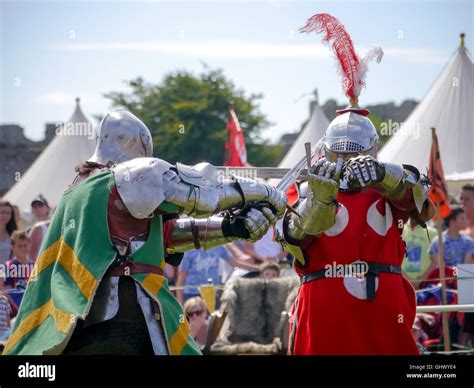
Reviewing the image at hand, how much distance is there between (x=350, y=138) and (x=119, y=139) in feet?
3.80

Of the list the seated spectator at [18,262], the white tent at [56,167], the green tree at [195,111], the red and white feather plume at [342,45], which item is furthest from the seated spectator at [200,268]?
the green tree at [195,111]

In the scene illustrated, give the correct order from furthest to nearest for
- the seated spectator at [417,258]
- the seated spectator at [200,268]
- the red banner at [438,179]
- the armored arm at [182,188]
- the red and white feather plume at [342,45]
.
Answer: the seated spectator at [200,268] < the seated spectator at [417,258] < the red banner at [438,179] < the red and white feather plume at [342,45] < the armored arm at [182,188]

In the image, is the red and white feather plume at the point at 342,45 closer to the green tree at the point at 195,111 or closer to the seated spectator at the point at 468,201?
the seated spectator at the point at 468,201

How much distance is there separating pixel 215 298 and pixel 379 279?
4161mm

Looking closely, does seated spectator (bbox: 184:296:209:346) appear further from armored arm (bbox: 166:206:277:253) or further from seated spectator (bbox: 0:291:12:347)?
armored arm (bbox: 166:206:277:253)

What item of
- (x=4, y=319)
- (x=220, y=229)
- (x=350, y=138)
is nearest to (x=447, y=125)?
(x=4, y=319)

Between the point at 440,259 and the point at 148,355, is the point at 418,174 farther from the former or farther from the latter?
the point at 440,259

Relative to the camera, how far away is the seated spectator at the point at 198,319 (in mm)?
9016

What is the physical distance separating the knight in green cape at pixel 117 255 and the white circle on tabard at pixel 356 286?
28.9 inches

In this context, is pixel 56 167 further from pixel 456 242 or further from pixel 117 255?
pixel 117 255

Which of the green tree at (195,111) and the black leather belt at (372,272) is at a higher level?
the green tree at (195,111)

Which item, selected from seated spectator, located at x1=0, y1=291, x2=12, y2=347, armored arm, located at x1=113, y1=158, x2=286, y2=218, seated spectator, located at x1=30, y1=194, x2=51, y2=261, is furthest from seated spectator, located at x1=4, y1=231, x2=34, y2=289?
armored arm, located at x1=113, y1=158, x2=286, y2=218

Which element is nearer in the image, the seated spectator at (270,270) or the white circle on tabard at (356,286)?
the white circle on tabard at (356,286)

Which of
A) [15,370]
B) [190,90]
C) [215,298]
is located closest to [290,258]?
[215,298]
